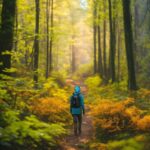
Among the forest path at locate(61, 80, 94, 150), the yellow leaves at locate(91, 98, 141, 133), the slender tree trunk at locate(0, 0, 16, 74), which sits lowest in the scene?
the forest path at locate(61, 80, 94, 150)

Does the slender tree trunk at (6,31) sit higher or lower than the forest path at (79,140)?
higher

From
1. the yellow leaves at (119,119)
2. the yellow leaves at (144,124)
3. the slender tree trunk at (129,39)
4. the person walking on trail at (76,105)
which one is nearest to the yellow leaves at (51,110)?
the person walking on trail at (76,105)

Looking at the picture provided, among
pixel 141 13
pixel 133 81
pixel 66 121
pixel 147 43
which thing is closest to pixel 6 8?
pixel 66 121

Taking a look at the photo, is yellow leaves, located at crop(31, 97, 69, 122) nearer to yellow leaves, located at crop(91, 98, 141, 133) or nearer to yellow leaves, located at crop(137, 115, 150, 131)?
yellow leaves, located at crop(91, 98, 141, 133)

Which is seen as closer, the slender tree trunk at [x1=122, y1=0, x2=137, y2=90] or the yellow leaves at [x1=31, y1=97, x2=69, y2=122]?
the yellow leaves at [x1=31, y1=97, x2=69, y2=122]

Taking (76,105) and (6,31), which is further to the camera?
(76,105)

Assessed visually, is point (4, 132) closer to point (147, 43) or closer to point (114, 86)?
point (114, 86)

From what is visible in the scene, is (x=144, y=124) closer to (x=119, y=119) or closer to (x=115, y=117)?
(x=119, y=119)

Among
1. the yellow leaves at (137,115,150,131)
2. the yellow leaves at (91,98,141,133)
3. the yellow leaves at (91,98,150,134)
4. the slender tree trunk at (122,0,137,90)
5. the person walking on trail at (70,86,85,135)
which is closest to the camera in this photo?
the yellow leaves at (137,115,150,131)

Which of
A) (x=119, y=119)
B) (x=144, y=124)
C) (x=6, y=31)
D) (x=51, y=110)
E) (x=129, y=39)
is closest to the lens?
(x=6, y=31)

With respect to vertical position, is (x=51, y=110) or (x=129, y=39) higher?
(x=129, y=39)

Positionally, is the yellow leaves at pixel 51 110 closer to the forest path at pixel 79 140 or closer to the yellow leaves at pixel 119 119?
the forest path at pixel 79 140

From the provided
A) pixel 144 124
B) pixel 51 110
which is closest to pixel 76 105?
pixel 51 110

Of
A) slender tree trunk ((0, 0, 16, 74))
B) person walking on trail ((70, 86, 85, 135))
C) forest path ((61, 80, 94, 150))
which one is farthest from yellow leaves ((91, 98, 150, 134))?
slender tree trunk ((0, 0, 16, 74))
